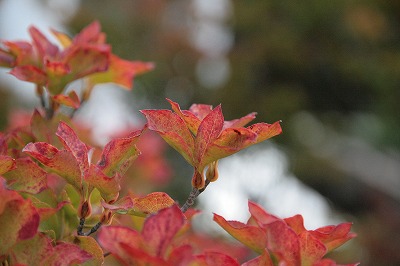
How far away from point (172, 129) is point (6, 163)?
13 centimetres

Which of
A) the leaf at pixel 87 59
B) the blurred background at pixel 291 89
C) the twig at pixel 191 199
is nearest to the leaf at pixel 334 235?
the twig at pixel 191 199

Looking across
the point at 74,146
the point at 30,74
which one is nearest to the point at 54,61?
the point at 30,74

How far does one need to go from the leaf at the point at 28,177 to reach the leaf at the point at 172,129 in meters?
0.10

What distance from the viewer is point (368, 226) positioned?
10.8 feet

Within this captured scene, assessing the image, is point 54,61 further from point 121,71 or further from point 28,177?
point 28,177

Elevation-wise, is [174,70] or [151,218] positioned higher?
[151,218]

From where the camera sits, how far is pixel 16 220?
433 millimetres

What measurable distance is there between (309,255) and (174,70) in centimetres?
430

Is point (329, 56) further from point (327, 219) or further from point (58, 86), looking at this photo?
point (58, 86)

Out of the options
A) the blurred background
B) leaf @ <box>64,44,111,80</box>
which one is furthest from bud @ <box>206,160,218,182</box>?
the blurred background

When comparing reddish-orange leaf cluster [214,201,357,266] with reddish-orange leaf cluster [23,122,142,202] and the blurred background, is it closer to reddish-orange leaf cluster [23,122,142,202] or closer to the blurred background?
reddish-orange leaf cluster [23,122,142,202]

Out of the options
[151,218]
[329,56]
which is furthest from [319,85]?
[151,218]

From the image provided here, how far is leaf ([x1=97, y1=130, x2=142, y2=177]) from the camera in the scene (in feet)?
1.61

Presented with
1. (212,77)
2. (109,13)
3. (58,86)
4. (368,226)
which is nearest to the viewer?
(58,86)
